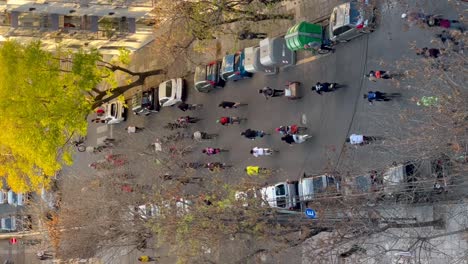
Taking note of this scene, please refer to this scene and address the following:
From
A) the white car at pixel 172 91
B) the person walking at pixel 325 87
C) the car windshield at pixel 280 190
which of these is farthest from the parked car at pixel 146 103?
the person walking at pixel 325 87

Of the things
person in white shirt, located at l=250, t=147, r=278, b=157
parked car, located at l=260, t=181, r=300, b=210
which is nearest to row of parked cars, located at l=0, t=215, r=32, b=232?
person in white shirt, located at l=250, t=147, r=278, b=157

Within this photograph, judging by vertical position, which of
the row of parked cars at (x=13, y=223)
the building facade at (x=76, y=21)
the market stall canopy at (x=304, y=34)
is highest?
the building facade at (x=76, y=21)

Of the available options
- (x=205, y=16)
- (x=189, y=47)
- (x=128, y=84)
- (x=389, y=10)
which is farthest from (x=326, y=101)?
(x=128, y=84)

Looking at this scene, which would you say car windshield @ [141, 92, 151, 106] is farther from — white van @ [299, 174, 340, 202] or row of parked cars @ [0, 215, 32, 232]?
white van @ [299, 174, 340, 202]

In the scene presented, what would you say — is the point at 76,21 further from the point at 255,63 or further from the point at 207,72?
the point at 255,63

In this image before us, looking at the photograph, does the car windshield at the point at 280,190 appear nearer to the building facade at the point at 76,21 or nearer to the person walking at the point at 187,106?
the person walking at the point at 187,106

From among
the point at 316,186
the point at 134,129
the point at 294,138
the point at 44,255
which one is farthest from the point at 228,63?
the point at 44,255

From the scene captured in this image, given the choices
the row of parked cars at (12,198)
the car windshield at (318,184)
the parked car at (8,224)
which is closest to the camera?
the car windshield at (318,184)
